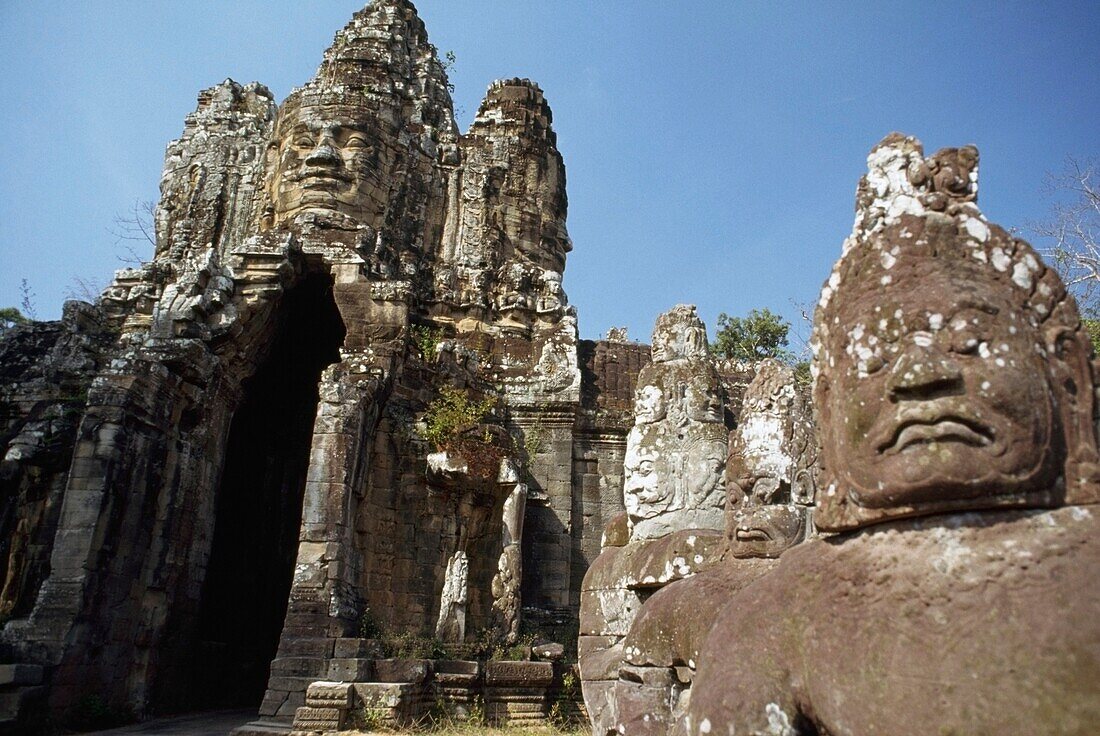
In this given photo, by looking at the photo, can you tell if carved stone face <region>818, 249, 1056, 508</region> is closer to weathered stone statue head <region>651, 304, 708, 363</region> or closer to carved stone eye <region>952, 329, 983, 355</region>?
carved stone eye <region>952, 329, 983, 355</region>

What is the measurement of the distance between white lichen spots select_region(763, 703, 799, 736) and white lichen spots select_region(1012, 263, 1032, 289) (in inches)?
49.1

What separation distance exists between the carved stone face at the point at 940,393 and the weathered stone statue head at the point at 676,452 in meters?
3.48

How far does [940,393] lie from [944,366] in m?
0.07

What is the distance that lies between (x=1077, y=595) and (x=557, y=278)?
15.4m

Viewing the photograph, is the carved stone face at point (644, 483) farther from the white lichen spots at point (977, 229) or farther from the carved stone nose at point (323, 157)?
the carved stone nose at point (323, 157)

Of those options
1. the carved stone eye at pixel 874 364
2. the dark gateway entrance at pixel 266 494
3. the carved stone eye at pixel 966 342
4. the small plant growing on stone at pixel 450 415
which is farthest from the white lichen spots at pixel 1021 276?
the dark gateway entrance at pixel 266 494

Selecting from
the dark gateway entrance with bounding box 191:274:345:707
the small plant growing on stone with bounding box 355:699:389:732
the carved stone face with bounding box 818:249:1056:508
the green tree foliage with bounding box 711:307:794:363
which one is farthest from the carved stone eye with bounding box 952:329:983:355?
the green tree foliage with bounding box 711:307:794:363

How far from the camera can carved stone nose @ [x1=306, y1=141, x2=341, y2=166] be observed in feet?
55.8

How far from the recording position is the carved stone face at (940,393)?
2.12 metres

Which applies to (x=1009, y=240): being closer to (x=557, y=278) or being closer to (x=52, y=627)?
(x=52, y=627)

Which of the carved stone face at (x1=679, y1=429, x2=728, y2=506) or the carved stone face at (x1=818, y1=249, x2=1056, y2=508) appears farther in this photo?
the carved stone face at (x1=679, y1=429, x2=728, y2=506)

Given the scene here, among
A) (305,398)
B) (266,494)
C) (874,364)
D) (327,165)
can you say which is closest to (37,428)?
(266,494)

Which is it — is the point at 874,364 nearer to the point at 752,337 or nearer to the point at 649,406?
the point at 649,406

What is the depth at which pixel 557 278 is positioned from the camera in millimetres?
17172
